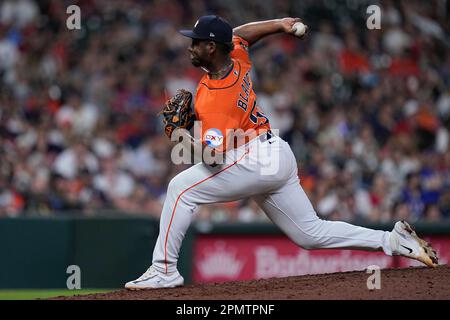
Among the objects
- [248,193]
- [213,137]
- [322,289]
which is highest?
[213,137]

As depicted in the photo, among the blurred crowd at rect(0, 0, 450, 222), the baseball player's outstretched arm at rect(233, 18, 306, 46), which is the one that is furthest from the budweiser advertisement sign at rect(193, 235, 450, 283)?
the baseball player's outstretched arm at rect(233, 18, 306, 46)

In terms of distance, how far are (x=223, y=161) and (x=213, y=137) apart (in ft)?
0.72

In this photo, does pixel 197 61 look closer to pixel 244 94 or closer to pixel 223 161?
pixel 244 94

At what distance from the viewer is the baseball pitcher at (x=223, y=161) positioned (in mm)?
5879

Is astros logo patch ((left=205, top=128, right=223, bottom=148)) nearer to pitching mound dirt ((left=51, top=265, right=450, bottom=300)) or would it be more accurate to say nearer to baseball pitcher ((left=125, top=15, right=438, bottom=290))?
baseball pitcher ((left=125, top=15, right=438, bottom=290))

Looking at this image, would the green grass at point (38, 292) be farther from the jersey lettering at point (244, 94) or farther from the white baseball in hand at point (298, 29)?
the white baseball in hand at point (298, 29)

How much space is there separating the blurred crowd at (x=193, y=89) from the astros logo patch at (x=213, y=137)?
5.46 metres

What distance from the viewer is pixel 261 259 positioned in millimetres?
11000

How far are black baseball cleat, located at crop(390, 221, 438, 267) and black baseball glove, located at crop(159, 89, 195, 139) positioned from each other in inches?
64.9

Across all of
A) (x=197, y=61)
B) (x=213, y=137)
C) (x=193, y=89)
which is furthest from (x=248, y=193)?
(x=193, y=89)

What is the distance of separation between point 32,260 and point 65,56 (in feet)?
13.5

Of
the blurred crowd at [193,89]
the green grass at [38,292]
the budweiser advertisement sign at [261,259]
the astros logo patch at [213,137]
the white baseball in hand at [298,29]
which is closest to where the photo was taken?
the astros logo patch at [213,137]

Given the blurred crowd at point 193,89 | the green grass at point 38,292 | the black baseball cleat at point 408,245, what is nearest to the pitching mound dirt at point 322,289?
the black baseball cleat at point 408,245

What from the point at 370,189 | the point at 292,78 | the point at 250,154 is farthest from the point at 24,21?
the point at 250,154
